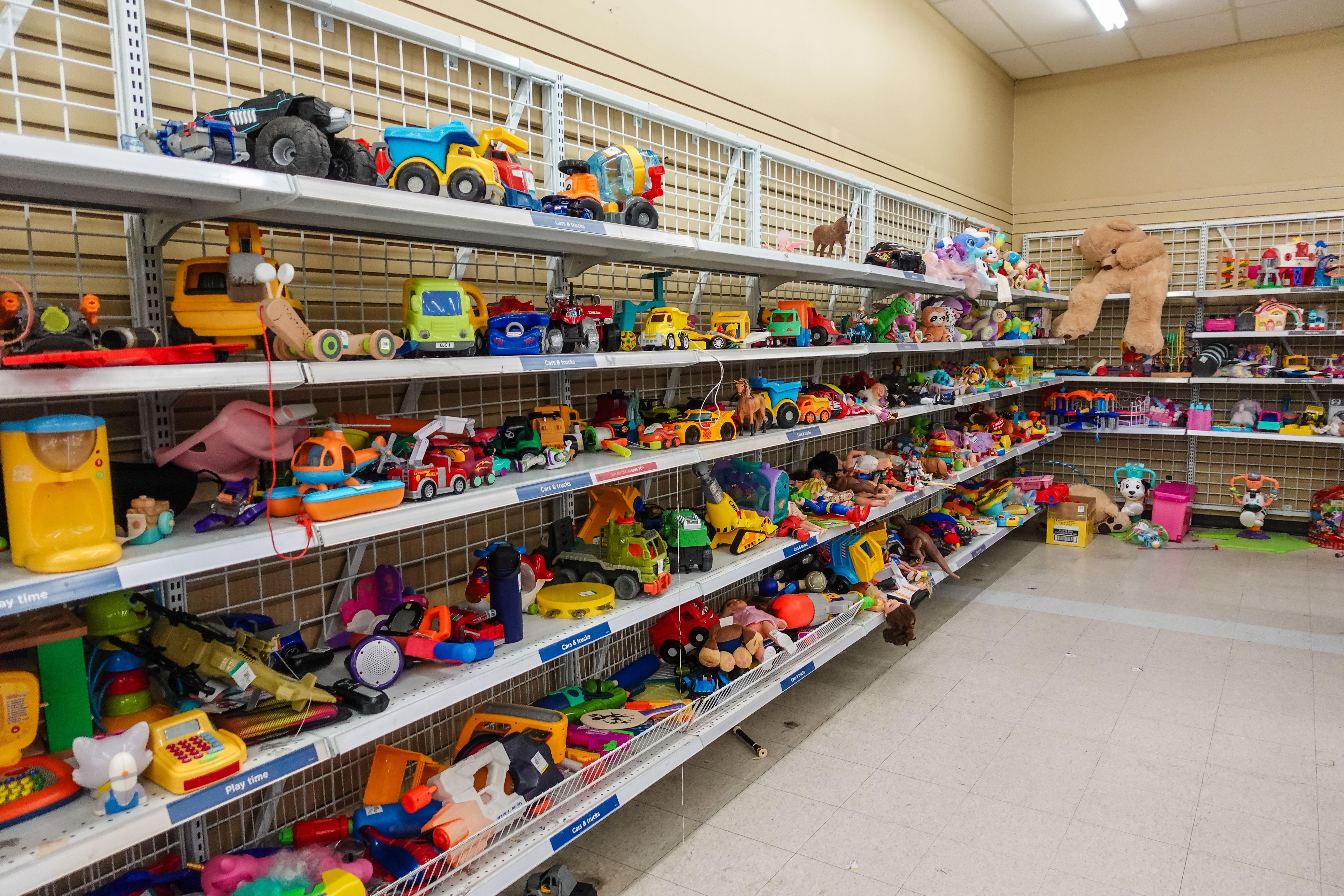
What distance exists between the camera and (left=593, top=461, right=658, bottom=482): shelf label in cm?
256

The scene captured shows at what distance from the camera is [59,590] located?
1.45 metres

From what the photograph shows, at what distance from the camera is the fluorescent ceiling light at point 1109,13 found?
18.9 ft

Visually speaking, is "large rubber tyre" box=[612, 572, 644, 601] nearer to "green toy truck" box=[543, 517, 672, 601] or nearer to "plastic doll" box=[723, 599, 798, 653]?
"green toy truck" box=[543, 517, 672, 601]

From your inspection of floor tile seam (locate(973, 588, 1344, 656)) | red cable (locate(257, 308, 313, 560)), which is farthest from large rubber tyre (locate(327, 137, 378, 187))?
floor tile seam (locate(973, 588, 1344, 656))

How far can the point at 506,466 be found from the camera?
2516 millimetres

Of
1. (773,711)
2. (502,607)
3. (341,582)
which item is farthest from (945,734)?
(341,582)

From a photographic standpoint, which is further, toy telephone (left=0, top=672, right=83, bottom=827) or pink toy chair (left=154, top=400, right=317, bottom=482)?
pink toy chair (left=154, top=400, right=317, bottom=482)

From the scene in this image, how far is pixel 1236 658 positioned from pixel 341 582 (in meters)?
4.35

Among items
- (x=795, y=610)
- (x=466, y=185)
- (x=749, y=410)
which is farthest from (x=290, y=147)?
(x=795, y=610)

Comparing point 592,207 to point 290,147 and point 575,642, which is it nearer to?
point 290,147

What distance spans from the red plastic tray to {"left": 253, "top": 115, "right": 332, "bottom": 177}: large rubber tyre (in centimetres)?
40

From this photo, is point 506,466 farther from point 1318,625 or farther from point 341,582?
point 1318,625

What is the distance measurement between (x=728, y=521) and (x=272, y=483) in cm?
189

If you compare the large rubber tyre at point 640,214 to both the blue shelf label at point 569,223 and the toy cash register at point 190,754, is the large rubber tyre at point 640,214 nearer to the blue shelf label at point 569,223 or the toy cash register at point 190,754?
the blue shelf label at point 569,223
